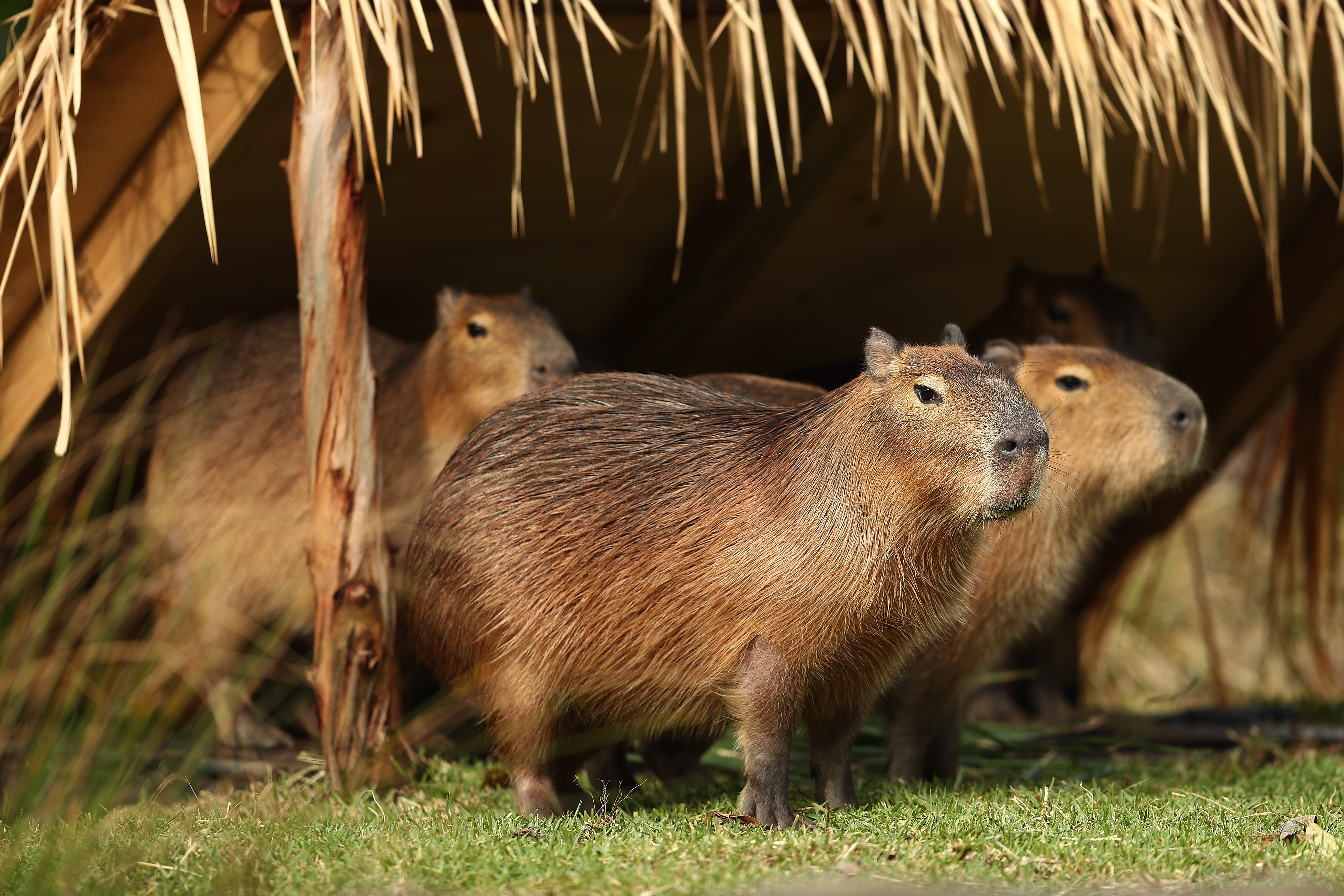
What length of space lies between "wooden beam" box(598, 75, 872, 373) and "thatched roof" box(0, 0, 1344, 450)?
6 centimetres

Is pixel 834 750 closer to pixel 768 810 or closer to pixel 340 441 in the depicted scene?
pixel 768 810

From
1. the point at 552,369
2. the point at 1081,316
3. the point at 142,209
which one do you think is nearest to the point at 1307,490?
the point at 1081,316

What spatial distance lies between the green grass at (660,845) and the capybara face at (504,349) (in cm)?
132

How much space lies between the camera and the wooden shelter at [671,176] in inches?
140

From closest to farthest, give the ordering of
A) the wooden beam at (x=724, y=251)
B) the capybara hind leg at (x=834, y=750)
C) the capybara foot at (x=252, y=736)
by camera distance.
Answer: the capybara hind leg at (x=834, y=750)
the capybara foot at (x=252, y=736)
the wooden beam at (x=724, y=251)

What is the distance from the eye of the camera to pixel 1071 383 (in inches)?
158

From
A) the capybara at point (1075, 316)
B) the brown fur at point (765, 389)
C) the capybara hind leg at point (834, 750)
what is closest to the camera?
the capybara hind leg at point (834, 750)

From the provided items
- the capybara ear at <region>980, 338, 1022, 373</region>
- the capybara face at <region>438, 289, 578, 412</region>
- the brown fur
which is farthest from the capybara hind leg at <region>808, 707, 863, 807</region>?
the capybara face at <region>438, 289, 578, 412</region>

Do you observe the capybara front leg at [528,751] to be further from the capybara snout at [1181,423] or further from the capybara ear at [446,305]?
the capybara snout at [1181,423]

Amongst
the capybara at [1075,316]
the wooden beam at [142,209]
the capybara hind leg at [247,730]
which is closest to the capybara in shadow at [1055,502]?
the capybara at [1075,316]

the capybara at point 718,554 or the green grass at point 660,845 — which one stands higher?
the capybara at point 718,554

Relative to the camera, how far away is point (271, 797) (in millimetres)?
3502

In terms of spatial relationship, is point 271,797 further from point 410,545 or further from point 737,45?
point 737,45

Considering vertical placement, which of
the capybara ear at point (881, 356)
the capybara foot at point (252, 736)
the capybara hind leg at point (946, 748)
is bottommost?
the capybara foot at point (252, 736)
